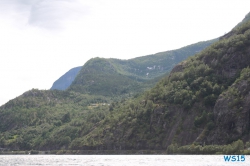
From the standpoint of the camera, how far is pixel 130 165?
130 meters

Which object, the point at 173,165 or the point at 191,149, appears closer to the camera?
the point at 173,165

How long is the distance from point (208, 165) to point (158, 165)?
17.2m

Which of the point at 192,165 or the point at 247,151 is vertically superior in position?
the point at 192,165

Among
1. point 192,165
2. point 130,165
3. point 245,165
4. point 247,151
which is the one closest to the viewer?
point 245,165

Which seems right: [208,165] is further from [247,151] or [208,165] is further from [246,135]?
[246,135]

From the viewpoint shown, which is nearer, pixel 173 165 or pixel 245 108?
pixel 173 165

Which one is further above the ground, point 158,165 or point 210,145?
point 158,165

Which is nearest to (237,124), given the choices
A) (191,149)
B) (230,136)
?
(230,136)

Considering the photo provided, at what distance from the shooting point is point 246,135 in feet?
629

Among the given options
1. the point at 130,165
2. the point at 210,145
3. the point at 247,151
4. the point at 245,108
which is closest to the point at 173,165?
the point at 130,165

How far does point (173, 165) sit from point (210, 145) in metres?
76.1

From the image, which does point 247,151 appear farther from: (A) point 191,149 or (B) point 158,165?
(B) point 158,165

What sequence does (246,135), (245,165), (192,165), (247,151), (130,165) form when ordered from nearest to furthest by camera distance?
(245,165)
(192,165)
(130,165)
(247,151)
(246,135)

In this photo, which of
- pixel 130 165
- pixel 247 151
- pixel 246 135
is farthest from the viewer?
pixel 246 135
